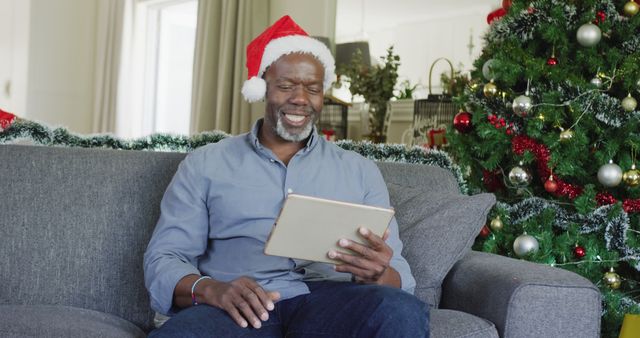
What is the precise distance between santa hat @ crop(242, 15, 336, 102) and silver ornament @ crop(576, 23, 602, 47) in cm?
91

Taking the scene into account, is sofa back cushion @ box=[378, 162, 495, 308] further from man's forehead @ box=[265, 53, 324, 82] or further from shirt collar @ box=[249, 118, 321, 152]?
man's forehead @ box=[265, 53, 324, 82]

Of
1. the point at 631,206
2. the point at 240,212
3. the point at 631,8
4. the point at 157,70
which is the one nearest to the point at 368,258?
the point at 240,212

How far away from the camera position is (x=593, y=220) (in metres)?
2.40

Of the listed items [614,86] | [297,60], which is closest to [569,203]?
[614,86]

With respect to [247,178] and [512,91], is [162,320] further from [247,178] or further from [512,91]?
[512,91]

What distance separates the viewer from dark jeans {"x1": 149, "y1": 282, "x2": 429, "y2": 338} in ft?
4.47

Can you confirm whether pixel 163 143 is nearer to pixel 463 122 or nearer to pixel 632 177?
pixel 463 122

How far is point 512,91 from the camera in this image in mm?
2578

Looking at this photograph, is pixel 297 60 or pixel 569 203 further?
pixel 569 203

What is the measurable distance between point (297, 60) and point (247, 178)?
0.34m

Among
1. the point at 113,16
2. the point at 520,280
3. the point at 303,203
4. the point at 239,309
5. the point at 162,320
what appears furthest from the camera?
the point at 113,16

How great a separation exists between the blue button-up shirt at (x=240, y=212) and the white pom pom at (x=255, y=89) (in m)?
0.10

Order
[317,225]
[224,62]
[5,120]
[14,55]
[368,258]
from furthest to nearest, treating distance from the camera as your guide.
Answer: [14,55]
[224,62]
[5,120]
[368,258]
[317,225]

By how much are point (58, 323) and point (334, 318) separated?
56 cm
